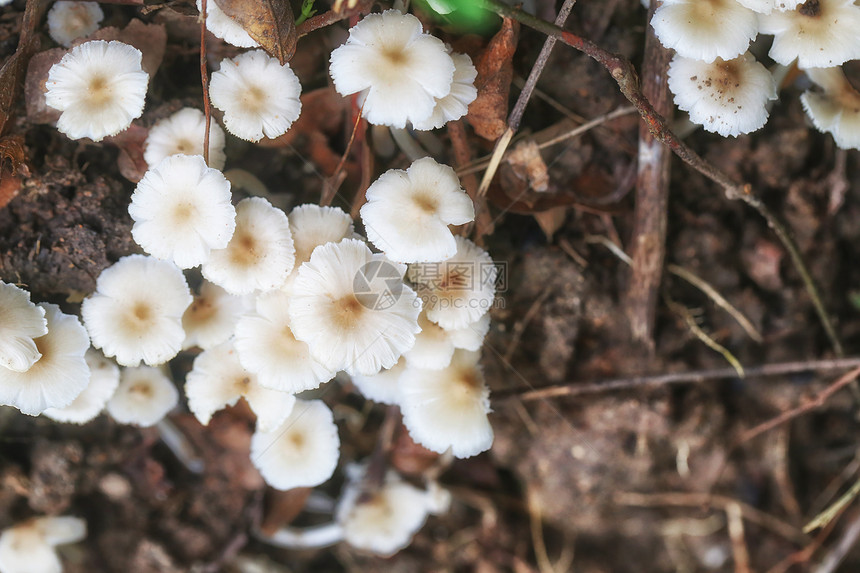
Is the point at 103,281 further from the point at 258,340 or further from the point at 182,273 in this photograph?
the point at 258,340

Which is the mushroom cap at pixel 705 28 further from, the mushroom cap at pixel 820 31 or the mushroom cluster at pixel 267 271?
the mushroom cluster at pixel 267 271

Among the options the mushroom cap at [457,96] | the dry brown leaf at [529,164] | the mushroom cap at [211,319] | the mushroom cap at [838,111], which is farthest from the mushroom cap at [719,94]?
the mushroom cap at [211,319]

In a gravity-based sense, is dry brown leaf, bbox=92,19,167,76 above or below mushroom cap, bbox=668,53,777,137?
below

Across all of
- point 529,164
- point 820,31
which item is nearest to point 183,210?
point 529,164

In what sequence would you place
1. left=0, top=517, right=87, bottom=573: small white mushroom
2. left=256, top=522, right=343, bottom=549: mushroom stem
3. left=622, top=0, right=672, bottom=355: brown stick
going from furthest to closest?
left=256, top=522, right=343, bottom=549: mushroom stem
left=0, top=517, right=87, bottom=573: small white mushroom
left=622, top=0, right=672, bottom=355: brown stick

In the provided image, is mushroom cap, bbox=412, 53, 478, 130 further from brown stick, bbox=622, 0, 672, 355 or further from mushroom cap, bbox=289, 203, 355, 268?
brown stick, bbox=622, 0, 672, 355

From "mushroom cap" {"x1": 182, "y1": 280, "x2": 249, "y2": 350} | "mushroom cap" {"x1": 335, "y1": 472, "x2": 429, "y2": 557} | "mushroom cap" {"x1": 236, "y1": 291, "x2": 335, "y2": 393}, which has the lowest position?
"mushroom cap" {"x1": 335, "y1": 472, "x2": 429, "y2": 557}

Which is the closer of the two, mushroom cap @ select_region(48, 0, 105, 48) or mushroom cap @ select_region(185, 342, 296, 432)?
mushroom cap @ select_region(48, 0, 105, 48)

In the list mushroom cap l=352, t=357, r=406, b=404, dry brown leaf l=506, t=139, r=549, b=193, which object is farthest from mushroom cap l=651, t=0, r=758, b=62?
mushroom cap l=352, t=357, r=406, b=404
